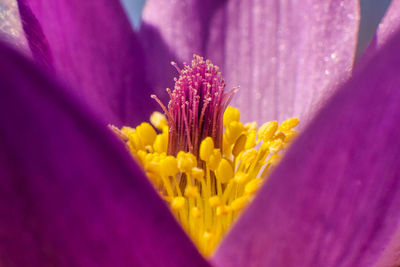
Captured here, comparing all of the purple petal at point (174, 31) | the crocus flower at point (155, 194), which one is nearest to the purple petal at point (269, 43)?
the purple petal at point (174, 31)

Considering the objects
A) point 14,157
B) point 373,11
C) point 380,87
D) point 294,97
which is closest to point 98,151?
point 14,157

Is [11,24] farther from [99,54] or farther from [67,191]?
[67,191]

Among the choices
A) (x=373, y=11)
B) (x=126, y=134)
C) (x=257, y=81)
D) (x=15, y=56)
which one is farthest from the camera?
(x=373, y=11)

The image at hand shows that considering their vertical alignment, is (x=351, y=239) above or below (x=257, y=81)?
below

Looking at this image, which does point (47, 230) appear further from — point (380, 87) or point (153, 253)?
point (380, 87)

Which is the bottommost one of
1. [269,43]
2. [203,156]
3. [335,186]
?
[335,186]

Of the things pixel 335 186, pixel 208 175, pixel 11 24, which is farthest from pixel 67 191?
pixel 11 24
